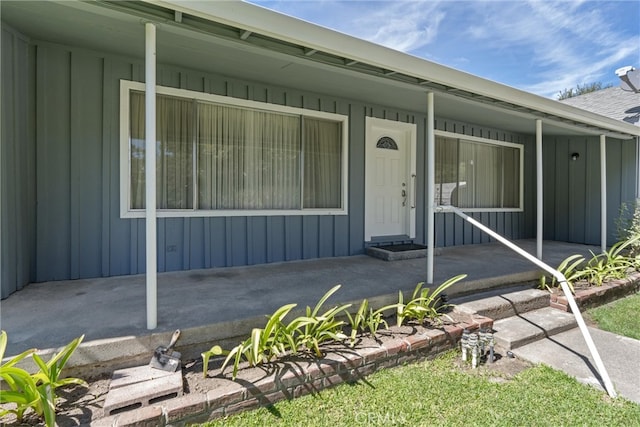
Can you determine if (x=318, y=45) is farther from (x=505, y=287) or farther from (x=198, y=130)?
(x=505, y=287)

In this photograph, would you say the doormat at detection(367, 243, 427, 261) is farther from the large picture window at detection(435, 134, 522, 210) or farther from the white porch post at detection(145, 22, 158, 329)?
the white porch post at detection(145, 22, 158, 329)

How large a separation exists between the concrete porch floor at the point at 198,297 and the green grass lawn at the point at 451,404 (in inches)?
27.7

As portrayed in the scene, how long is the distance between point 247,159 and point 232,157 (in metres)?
0.20

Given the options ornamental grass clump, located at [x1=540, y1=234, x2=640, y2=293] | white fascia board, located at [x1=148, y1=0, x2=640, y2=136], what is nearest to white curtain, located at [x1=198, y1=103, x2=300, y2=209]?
white fascia board, located at [x1=148, y1=0, x2=640, y2=136]

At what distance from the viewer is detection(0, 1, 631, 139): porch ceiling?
246 cm

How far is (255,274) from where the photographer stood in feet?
12.5

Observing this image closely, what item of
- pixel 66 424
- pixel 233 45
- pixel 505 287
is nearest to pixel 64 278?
pixel 66 424

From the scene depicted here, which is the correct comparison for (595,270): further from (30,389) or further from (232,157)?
(30,389)

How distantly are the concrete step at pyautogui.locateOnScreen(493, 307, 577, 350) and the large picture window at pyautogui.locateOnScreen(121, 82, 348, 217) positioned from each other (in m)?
2.53

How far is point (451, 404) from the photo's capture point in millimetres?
2088
